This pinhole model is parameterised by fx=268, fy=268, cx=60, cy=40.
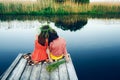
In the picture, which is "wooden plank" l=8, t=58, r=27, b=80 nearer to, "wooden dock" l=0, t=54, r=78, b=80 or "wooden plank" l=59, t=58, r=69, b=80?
"wooden dock" l=0, t=54, r=78, b=80

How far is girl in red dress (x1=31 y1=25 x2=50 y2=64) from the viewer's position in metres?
6.37

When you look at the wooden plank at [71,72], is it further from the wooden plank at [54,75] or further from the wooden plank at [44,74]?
the wooden plank at [44,74]

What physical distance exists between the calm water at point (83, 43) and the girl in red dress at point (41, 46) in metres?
1.75

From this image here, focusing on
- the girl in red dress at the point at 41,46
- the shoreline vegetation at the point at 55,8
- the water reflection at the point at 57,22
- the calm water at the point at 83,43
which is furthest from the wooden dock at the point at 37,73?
the shoreline vegetation at the point at 55,8

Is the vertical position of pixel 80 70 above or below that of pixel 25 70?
below

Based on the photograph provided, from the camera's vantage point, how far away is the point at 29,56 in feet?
23.1

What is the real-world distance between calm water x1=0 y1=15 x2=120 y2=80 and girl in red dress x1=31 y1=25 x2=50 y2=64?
1.75 m

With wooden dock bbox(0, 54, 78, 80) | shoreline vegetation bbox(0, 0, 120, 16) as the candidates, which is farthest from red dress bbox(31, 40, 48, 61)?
shoreline vegetation bbox(0, 0, 120, 16)

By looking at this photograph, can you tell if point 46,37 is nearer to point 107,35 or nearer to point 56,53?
point 56,53

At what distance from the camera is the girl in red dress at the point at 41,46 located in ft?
20.9

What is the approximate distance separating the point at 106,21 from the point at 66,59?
1247 centimetres

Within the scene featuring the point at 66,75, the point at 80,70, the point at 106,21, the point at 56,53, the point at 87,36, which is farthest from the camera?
Result: the point at 106,21

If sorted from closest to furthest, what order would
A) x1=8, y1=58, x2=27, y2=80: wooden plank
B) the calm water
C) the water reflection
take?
x1=8, y1=58, x2=27, y2=80: wooden plank < the calm water < the water reflection

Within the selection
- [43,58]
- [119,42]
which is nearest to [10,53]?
[43,58]
